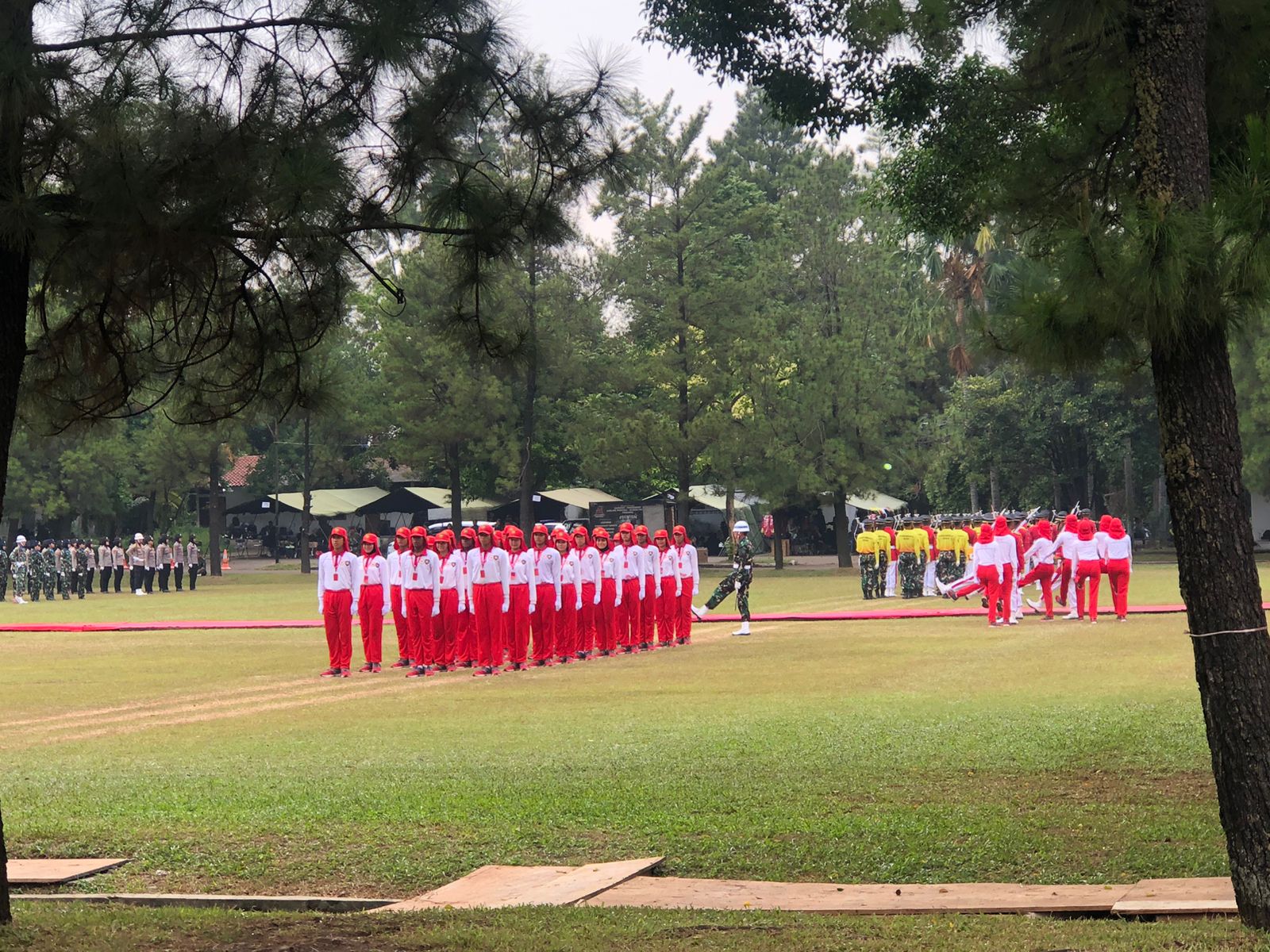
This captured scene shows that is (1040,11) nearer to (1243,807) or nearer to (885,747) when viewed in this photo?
(1243,807)

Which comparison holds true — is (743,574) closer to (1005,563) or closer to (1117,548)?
(1005,563)

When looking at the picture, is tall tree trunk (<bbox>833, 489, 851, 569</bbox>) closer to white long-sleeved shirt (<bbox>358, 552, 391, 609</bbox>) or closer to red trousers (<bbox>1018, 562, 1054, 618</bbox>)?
red trousers (<bbox>1018, 562, 1054, 618</bbox>)

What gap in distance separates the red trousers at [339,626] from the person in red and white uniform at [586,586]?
139 inches

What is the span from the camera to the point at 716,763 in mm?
12047

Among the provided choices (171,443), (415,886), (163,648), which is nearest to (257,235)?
(415,886)

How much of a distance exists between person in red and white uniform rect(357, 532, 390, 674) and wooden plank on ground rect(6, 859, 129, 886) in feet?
39.3

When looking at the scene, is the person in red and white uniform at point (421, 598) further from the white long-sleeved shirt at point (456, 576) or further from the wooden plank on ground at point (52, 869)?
the wooden plank on ground at point (52, 869)

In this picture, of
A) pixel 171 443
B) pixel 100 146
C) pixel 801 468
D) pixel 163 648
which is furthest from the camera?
pixel 171 443

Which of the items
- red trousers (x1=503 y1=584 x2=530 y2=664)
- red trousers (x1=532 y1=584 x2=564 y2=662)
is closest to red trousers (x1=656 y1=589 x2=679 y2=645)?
red trousers (x1=532 y1=584 x2=564 y2=662)

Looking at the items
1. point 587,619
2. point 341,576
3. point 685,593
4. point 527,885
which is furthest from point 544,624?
point 527,885

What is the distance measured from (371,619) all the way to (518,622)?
1977 millimetres

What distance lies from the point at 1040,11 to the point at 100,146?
470 centimetres

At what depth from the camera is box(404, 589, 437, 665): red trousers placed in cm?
2131

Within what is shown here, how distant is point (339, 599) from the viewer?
68.2ft
